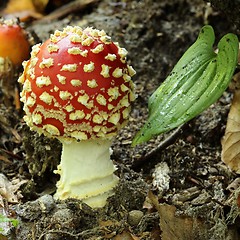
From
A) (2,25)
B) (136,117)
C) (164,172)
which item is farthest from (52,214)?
(2,25)

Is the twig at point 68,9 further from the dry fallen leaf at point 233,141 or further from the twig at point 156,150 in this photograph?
the dry fallen leaf at point 233,141

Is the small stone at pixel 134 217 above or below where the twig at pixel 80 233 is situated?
below

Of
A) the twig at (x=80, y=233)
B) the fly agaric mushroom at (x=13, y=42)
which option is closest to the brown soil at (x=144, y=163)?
the twig at (x=80, y=233)

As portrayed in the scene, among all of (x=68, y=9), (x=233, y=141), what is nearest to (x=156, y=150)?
(x=233, y=141)

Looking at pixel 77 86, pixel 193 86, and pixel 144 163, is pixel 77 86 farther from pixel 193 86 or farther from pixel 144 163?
pixel 144 163

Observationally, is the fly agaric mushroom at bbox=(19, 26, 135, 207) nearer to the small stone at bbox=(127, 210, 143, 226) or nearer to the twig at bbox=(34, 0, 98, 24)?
the small stone at bbox=(127, 210, 143, 226)

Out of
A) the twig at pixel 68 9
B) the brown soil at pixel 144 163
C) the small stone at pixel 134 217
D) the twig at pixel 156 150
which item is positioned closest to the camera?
the brown soil at pixel 144 163

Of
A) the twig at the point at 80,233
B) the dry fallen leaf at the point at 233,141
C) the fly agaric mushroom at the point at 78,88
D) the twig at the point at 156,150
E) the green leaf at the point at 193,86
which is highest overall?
the fly agaric mushroom at the point at 78,88
